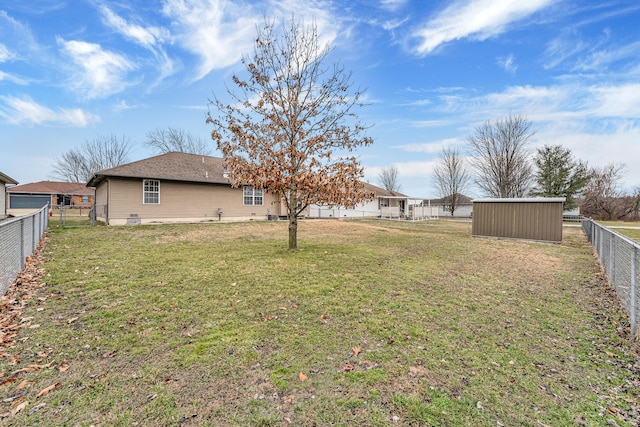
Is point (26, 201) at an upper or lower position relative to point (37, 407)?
upper

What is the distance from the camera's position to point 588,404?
2486mm

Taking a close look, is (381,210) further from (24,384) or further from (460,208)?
(24,384)

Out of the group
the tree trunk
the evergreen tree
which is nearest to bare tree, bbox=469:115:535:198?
the evergreen tree

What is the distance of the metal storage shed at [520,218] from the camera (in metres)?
12.3

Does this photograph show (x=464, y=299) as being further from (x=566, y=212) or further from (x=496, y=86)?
(x=566, y=212)

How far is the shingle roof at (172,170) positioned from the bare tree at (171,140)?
19.1 metres

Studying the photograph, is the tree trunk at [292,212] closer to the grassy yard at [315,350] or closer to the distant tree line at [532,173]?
the grassy yard at [315,350]

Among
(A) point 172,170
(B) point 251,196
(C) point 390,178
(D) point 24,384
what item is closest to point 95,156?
(A) point 172,170

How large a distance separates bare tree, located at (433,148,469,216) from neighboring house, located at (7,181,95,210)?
154ft

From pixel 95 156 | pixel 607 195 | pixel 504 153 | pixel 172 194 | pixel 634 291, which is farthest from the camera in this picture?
pixel 95 156

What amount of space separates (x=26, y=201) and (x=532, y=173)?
6171 centimetres

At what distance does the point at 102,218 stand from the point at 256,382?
19.0 metres

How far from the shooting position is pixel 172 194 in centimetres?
1748

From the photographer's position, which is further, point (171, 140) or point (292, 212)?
point (171, 140)
